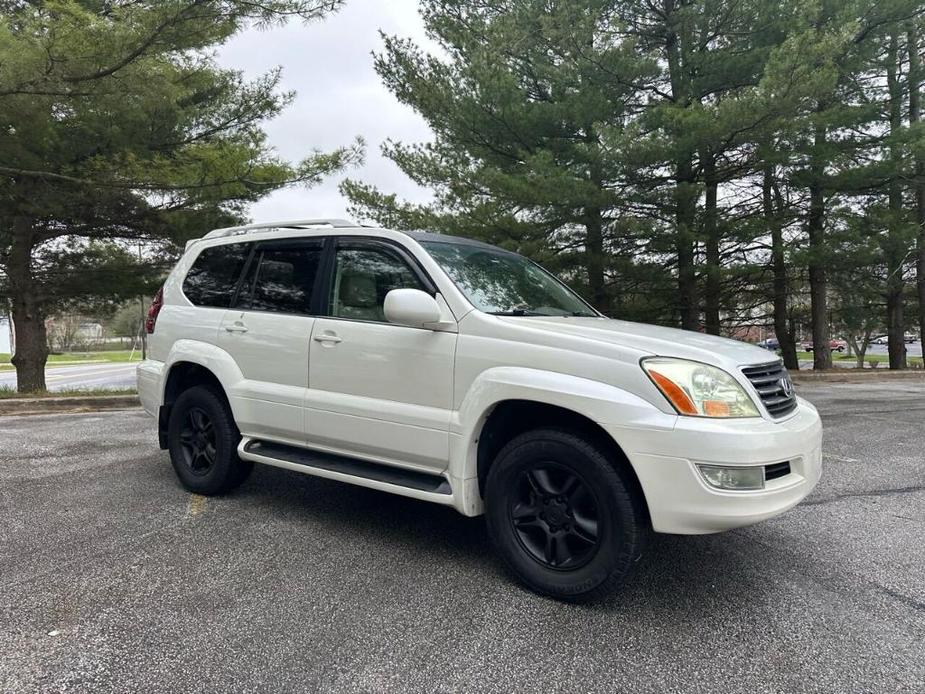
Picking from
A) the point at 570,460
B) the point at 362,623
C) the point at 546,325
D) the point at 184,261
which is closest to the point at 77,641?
the point at 362,623

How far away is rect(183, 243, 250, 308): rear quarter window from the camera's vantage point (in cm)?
425

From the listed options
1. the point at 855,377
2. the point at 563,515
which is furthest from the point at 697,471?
the point at 855,377

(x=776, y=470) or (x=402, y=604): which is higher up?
(x=776, y=470)

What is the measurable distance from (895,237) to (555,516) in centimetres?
1338

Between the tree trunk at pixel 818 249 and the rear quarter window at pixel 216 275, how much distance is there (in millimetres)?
11799

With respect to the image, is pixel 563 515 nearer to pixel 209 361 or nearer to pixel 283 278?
pixel 283 278

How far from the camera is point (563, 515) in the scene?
108 inches

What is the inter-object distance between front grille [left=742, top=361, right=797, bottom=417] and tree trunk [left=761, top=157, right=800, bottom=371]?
10.8 metres

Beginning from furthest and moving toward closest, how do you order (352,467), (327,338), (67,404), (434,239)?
(67,404)
(434,239)
(327,338)
(352,467)

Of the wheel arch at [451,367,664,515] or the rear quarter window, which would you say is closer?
the wheel arch at [451,367,664,515]

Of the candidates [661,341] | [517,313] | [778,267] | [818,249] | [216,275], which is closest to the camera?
[661,341]

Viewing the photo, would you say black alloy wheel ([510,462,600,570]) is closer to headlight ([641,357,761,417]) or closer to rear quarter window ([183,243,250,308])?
headlight ([641,357,761,417])

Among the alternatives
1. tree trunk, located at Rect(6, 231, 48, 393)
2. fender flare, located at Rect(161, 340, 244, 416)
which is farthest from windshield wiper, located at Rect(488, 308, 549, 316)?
tree trunk, located at Rect(6, 231, 48, 393)

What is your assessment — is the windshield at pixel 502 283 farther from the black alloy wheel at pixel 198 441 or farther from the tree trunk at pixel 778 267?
the tree trunk at pixel 778 267
